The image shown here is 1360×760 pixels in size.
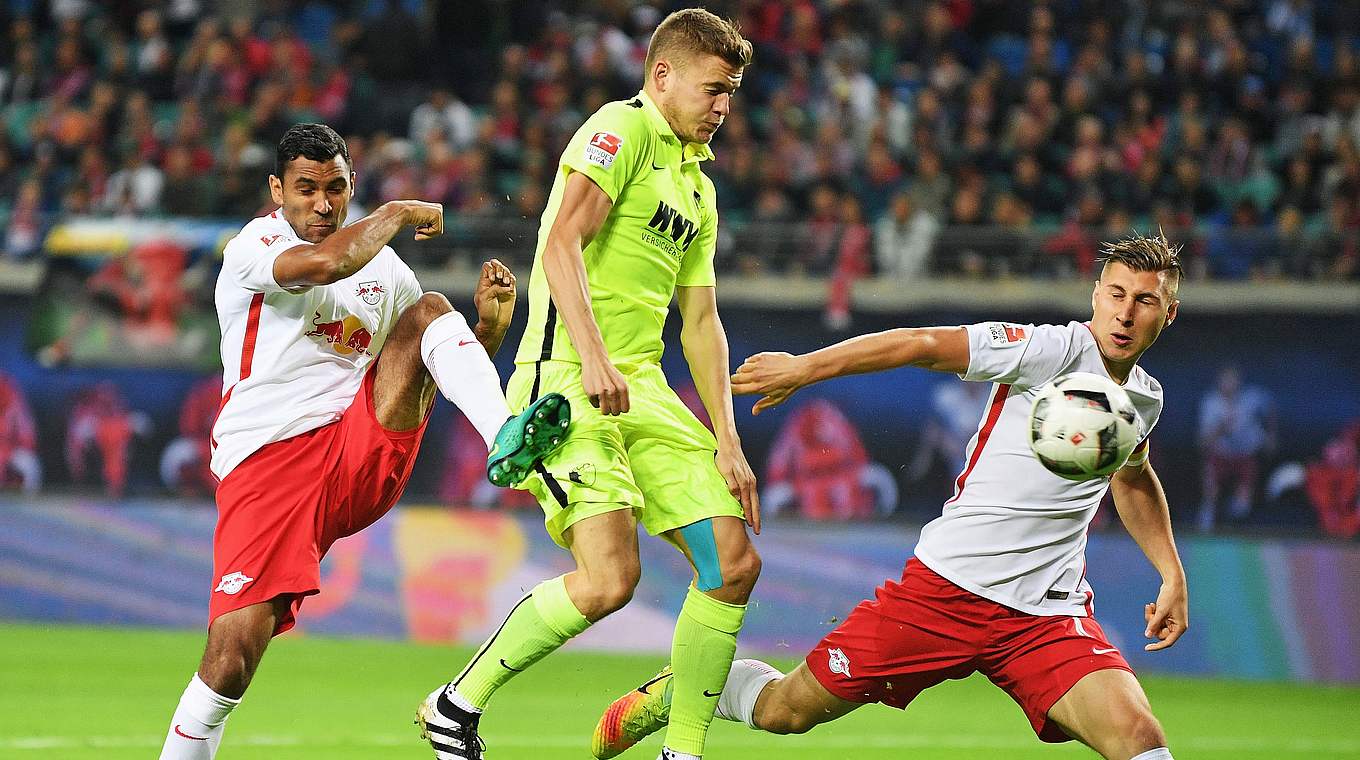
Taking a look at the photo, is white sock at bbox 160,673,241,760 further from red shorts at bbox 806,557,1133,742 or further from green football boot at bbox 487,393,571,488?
red shorts at bbox 806,557,1133,742

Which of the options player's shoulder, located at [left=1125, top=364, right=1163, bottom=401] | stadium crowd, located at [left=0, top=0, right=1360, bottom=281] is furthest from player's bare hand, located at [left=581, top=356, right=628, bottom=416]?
stadium crowd, located at [left=0, top=0, right=1360, bottom=281]

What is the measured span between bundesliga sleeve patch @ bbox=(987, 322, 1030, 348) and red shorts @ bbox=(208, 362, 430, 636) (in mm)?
2016

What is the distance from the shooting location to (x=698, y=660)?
5.54 m

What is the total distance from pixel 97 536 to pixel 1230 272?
27.3 ft

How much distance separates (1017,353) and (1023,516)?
58 centimetres

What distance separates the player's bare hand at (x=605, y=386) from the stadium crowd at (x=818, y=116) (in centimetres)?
687

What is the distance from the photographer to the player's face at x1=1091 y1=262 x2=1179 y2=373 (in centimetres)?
509

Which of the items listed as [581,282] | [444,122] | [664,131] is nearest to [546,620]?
[581,282]

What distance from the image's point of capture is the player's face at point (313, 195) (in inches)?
215

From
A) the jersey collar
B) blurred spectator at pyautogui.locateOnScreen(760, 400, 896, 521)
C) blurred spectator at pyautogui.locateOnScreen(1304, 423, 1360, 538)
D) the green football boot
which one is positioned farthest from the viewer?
blurred spectator at pyautogui.locateOnScreen(760, 400, 896, 521)

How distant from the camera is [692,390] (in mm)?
11172

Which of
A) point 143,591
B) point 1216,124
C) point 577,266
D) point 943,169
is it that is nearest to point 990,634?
point 577,266

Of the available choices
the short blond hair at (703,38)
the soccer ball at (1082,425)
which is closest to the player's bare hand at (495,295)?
the short blond hair at (703,38)

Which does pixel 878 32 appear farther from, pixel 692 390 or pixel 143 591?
pixel 143 591
